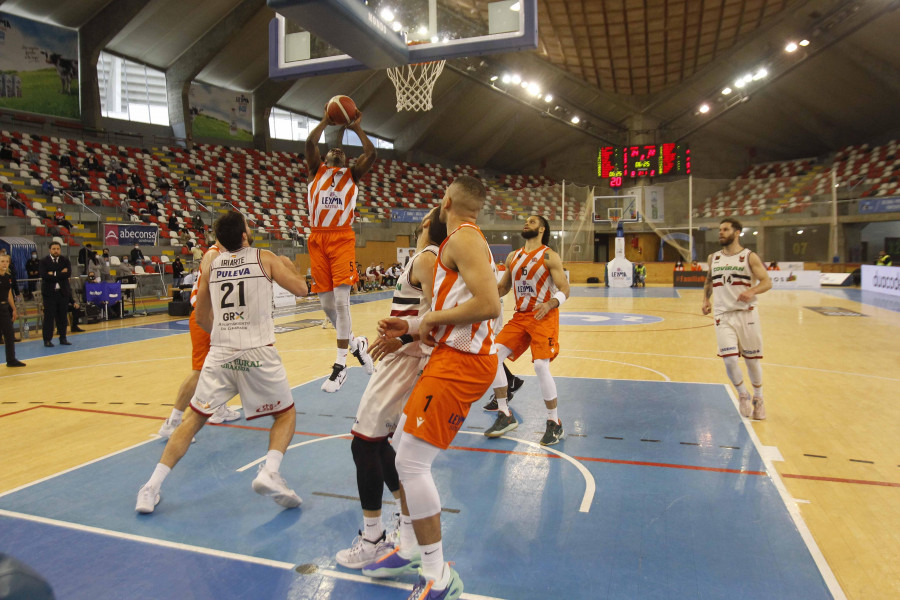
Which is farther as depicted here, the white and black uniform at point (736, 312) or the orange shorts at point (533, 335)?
the white and black uniform at point (736, 312)

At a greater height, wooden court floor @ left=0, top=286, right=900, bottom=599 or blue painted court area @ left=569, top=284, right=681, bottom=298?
blue painted court area @ left=569, top=284, right=681, bottom=298

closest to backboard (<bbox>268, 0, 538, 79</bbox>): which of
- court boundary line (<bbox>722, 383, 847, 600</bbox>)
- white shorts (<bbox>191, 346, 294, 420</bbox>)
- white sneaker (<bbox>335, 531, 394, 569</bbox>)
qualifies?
white shorts (<bbox>191, 346, 294, 420</bbox>)

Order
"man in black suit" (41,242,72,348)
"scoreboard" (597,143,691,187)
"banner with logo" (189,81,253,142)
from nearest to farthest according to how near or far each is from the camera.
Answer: "man in black suit" (41,242,72,348), "banner with logo" (189,81,253,142), "scoreboard" (597,143,691,187)

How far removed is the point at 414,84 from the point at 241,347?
32.8ft

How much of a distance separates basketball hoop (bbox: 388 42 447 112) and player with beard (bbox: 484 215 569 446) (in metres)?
7.55

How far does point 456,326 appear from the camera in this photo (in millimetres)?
2725

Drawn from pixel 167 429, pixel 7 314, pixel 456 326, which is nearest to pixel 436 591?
pixel 456 326

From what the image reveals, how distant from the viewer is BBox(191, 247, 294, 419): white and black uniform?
3723mm

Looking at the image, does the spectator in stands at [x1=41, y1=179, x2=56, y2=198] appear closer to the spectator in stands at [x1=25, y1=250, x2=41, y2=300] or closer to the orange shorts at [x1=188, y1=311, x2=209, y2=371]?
the spectator in stands at [x1=25, y1=250, x2=41, y2=300]

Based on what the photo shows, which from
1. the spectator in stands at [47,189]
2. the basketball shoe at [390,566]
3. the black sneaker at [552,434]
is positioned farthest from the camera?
the spectator in stands at [47,189]

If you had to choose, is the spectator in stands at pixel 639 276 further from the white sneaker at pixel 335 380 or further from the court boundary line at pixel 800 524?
the white sneaker at pixel 335 380

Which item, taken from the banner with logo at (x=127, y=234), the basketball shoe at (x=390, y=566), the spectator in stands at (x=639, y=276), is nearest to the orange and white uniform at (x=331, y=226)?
the basketball shoe at (x=390, y=566)

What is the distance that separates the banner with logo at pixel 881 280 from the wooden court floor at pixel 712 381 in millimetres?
7122

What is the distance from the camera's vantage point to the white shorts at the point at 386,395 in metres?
2.99
